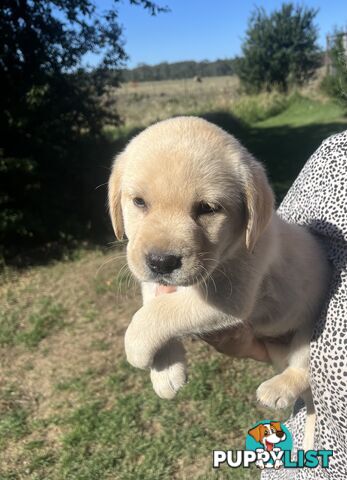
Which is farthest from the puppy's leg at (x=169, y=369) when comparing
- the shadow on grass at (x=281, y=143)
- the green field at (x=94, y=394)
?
the shadow on grass at (x=281, y=143)

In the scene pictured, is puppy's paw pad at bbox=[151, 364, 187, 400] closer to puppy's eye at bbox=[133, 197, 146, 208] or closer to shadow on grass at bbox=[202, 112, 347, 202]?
puppy's eye at bbox=[133, 197, 146, 208]

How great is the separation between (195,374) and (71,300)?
77.5 inches

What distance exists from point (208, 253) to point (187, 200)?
21 centimetres

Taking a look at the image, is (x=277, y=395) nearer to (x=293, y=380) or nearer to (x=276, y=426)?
(x=293, y=380)

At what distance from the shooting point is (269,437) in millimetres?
2084

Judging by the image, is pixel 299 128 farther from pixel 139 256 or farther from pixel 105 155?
pixel 139 256

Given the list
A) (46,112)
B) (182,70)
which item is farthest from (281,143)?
(182,70)

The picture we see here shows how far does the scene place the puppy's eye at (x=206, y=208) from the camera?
66.6 inches

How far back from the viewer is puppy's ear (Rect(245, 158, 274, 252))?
5.82 feet

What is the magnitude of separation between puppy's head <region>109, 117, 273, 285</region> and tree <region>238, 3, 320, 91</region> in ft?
93.9

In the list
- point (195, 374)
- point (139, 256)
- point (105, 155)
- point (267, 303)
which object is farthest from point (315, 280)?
point (105, 155)

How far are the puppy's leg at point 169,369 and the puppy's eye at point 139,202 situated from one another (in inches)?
22.5

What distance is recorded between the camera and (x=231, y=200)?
5.81ft

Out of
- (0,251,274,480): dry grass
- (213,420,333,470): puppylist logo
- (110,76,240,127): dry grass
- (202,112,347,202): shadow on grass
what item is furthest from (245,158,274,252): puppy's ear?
(110,76,240,127): dry grass
